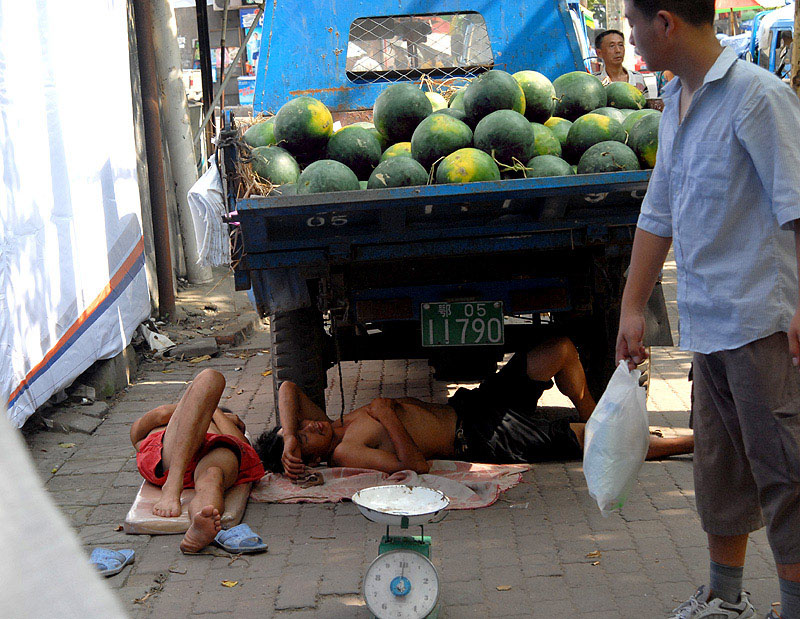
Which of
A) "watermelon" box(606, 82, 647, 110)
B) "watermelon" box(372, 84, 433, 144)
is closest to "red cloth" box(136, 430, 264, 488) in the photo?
"watermelon" box(372, 84, 433, 144)

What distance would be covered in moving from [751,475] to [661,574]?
0.79 metres

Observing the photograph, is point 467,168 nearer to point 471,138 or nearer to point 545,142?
point 471,138

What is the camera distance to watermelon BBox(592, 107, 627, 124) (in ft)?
14.0

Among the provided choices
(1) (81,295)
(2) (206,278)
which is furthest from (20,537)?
(2) (206,278)

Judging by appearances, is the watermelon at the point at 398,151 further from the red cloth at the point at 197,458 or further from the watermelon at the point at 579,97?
the red cloth at the point at 197,458

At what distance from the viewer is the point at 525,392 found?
4.67 m

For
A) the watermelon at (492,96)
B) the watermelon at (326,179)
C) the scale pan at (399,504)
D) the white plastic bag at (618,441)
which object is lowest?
the scale pan at (399,504)

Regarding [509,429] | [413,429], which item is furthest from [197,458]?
[509,429]

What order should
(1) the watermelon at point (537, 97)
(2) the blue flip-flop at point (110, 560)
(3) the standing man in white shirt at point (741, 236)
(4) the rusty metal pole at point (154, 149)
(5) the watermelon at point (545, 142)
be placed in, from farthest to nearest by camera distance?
1. (4) the rusty metal pole at point (154, 149)
2. (1) the watermelon at point (537, 97)
3. (5) the watermelon at point (545, 142)
4. (2) the blue flip-flop at point (110, 560)
5. (3) the standing man in white shirt at point (741, 236)

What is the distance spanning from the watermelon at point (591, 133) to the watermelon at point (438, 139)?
55cm

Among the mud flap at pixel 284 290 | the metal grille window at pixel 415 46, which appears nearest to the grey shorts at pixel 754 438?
the mud flap at pixel 284 290

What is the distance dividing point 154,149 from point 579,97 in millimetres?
4708

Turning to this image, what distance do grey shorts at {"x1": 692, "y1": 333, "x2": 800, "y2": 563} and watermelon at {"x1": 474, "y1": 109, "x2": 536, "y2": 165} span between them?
161 centimetres

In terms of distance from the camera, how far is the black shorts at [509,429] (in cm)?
449
